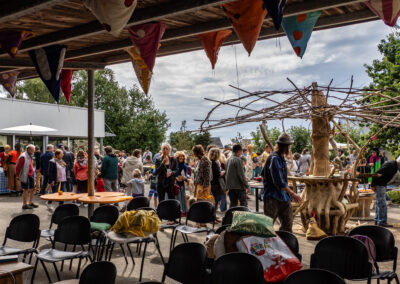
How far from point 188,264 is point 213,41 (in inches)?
125

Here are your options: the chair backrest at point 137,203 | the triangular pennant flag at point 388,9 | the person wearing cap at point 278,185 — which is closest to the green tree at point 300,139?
the chair backrest at point 137,203

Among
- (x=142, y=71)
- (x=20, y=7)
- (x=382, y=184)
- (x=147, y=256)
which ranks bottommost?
(x=147, y=256)

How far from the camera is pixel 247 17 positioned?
4.12 metres

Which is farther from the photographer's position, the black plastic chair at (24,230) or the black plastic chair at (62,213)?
the black plastic chair at (62,213)

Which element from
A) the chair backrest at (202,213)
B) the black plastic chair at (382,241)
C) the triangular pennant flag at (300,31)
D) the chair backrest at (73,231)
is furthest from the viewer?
the chair backrest at (202,213)

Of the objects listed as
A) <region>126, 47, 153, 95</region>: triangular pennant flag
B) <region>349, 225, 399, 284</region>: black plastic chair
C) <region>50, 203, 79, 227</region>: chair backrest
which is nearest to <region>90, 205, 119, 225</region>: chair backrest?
<region>50, 203, 79, 227</region>: chair backrest

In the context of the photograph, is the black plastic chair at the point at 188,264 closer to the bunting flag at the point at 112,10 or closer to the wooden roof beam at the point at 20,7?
the bunting flag at the point at 112,10

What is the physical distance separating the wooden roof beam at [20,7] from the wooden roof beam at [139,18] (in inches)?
43.7

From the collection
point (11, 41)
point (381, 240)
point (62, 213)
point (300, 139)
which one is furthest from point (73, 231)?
point (300, 139)

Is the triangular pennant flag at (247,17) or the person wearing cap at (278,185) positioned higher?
the triangular pennant flag at (247,17)

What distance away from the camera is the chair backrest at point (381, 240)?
4.24 m

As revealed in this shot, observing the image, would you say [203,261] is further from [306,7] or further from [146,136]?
[146,136]

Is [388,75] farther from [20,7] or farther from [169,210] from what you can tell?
[20,7]

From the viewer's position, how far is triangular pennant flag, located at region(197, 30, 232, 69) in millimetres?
5430
